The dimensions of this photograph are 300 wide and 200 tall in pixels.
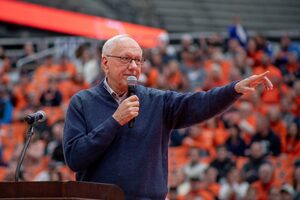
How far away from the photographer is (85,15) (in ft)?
63.6

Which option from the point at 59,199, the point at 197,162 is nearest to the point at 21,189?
the point at 59,199

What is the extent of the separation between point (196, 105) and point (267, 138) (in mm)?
6123

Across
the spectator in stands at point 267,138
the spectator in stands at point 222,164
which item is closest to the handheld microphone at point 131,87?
the spectator in stands at point 222,164

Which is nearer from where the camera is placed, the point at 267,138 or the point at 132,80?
the point at 132,80

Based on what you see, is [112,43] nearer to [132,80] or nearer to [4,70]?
[132,80]

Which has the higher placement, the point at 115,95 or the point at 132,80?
the point at 132,80

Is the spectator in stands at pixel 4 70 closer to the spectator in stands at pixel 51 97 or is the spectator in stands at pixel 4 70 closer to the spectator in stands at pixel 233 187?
the spectator in stands at pixel 51 97

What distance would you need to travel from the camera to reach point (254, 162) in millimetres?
10656

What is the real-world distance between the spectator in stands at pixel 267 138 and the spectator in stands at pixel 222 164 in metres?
0.53

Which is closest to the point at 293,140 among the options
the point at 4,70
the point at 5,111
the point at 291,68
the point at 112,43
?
the point at 291,68

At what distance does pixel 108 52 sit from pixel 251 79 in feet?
3.10

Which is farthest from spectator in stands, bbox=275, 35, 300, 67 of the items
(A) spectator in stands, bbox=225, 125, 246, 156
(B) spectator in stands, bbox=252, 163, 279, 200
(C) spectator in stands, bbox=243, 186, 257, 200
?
(C) spectator in stands, bbox=243, 186, 257, 200

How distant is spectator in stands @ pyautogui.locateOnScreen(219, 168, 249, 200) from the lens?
1030cm

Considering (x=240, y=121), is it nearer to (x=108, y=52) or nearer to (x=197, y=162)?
(x=197, y=162)
